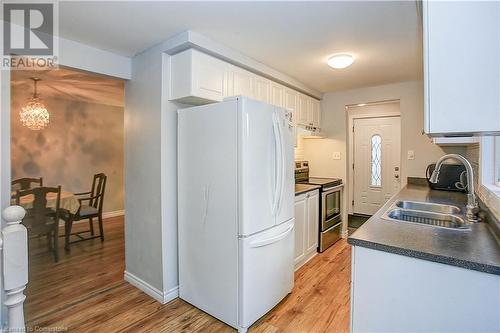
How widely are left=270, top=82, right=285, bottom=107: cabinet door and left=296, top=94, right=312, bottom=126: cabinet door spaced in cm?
42

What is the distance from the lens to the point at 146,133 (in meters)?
2.49

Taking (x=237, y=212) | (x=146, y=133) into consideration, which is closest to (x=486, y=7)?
(x=237, y=212)

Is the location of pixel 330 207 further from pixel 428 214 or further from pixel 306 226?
pixel 428 214

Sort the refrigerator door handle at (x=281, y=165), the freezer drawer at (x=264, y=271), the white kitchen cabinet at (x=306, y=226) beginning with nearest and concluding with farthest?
the freezer drawer at (x=264, y=271) < the refrigerator door handle at (x=281, y=165) < the white kitchen cabinet at (x=306, y=226)

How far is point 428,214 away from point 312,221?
1522 millimetres

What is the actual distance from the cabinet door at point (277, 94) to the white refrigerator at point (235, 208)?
35.4 inches

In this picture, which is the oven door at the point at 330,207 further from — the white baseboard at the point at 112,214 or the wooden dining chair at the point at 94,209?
the white baseboard at the point at 112,214

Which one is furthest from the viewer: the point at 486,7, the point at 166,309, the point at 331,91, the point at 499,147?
the point at 331,91

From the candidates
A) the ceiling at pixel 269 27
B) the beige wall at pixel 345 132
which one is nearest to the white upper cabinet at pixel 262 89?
the ceiling at pixel 269 27

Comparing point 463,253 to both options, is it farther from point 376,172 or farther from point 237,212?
point 376,172

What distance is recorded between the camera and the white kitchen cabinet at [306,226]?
297cm

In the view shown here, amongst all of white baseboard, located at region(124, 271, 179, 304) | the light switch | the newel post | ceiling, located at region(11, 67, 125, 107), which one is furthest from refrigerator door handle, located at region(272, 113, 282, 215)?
the light switch

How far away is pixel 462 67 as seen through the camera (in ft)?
3.38

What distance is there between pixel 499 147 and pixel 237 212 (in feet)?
5.71
